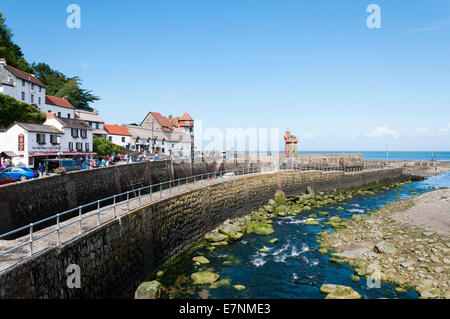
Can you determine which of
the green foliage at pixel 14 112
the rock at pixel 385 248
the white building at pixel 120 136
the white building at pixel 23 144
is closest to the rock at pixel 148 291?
the rock at pixel 385 248

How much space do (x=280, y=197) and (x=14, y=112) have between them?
133ft

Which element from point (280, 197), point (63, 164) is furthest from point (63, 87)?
point (280, 197)

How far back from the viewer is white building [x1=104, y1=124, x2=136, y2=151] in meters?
60.7

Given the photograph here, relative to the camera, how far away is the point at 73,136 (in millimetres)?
44125

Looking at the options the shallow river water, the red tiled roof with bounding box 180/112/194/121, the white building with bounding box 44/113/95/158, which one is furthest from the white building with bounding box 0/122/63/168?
the red tiled roof with bounding box 180/112/194/121

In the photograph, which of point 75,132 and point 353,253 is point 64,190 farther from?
point 75,132

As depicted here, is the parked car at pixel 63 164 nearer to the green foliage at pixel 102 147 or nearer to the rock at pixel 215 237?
the rock at pixel 215 237

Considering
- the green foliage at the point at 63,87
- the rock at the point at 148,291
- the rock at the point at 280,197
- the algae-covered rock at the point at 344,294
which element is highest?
the green foliage at the point at 63,87

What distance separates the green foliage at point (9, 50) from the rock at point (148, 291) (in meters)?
59.2

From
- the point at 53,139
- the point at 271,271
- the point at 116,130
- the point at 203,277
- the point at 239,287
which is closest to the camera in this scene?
the point at 239,287

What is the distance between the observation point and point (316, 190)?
4322 centimetres

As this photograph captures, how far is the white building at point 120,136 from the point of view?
60669 mm

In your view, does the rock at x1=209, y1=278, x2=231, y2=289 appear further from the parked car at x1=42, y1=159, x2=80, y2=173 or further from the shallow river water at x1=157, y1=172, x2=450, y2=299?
the parked car at x1=42, y1=159, x2=80, y2=173

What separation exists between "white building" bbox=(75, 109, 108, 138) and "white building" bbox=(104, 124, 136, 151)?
1.25m
